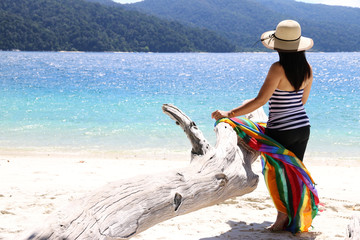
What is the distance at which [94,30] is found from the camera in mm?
114562

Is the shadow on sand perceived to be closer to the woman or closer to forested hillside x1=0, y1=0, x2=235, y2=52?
the woman

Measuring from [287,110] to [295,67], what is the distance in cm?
37

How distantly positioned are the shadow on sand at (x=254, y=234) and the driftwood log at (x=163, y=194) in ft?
1.96

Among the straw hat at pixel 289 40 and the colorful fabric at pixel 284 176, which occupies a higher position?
the straw hat at pixel 289 40

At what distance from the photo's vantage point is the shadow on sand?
355cm

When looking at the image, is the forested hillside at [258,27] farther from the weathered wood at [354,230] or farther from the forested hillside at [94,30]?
the weathered wood at [354,230]

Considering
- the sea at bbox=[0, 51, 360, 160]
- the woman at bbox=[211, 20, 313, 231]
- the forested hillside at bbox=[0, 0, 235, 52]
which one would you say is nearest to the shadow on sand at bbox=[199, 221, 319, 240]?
the woman at bbox=[211, 20, 313, 231]

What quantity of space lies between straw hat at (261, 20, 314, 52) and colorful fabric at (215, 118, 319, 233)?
28.2 inches

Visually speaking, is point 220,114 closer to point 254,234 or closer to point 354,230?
point 254,234

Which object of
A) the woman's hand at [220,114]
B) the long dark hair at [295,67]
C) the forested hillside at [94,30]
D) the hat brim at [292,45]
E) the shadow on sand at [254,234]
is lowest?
the shadow on sand at [254,234]

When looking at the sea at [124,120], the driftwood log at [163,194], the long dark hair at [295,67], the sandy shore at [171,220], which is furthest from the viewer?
the sea at [124,120]

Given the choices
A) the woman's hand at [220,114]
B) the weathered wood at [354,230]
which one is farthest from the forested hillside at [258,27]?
the weathered wood at [354,230]

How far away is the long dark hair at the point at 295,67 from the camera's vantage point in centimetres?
318

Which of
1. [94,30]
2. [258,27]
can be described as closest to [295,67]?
[94,30]
